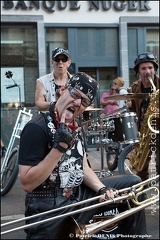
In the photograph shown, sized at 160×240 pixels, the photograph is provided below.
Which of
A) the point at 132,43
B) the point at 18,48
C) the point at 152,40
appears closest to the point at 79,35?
the point at 132,43

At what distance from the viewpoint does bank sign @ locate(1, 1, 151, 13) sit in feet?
23.6

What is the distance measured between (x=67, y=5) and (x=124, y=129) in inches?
180

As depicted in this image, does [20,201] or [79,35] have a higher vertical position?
[79,35]

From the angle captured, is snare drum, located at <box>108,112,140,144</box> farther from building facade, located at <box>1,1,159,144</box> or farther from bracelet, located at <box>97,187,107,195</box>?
building facade, located at <box>1,1,159,144</box>

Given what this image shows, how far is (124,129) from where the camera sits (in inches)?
129

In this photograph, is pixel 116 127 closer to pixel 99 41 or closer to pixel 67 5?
pixel 99 41

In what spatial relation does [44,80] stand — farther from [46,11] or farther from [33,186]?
[46,11]

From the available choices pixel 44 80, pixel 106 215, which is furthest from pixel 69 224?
pixel 44 80

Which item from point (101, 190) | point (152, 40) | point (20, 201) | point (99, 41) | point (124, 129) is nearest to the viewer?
point (101, 190)

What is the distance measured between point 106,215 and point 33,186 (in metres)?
0.30

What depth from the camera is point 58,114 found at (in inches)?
60.6

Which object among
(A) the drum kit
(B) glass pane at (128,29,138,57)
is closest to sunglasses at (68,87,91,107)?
(A) the drum kit

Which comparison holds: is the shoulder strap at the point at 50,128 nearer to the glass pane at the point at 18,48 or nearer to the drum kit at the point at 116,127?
the drum kit at the point at 116,127

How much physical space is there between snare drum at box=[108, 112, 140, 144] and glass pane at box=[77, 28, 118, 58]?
11.0 ft
